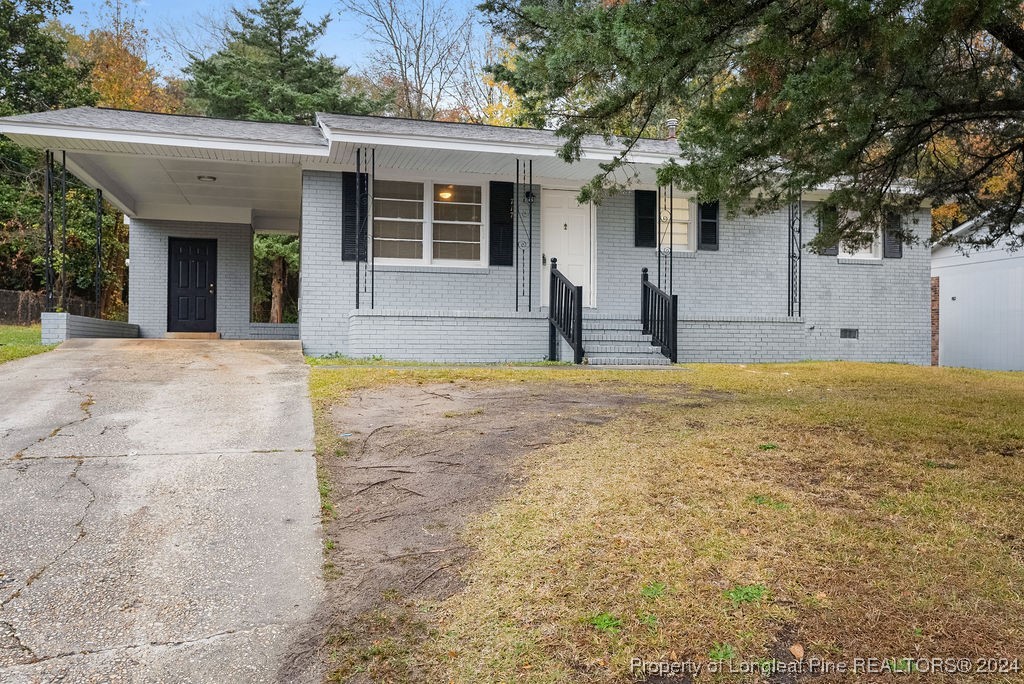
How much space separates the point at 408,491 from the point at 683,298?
9.31 meters

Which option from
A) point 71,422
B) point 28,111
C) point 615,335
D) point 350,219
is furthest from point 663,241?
point 28,111

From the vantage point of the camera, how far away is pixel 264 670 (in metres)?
2.16

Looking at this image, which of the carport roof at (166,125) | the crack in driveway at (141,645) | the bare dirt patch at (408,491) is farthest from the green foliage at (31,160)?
the crack in driveway at (141,645)

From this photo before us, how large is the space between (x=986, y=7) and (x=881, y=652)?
3.40 metres

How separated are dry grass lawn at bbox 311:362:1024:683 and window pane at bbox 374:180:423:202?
22.6 ft

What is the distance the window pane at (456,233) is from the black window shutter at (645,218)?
109 inches

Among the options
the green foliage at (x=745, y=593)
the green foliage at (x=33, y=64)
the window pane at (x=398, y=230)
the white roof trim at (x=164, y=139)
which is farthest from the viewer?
the green foliage at (x=33, y=64)

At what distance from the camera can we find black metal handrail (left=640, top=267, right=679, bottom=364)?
32.2 feet

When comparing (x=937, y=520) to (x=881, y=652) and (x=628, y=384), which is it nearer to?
(x=881, y=652)

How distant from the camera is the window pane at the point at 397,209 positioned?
35.2 feet

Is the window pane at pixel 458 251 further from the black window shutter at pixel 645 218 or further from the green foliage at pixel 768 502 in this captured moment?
the green foliage at pixel 768 502

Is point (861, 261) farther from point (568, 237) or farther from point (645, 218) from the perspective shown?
point (568, 237)

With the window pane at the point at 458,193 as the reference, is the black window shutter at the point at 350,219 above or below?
below

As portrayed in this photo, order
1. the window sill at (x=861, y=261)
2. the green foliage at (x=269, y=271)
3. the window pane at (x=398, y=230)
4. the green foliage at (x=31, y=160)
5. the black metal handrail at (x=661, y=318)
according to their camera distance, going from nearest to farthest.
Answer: the black metal handrail at (x=661, y=318), the window pane at (x=398, y=230), the window sill at (x=861, y=261), the green foliage at (x=31, y=160), the green foliage at (x=269, y=271)
